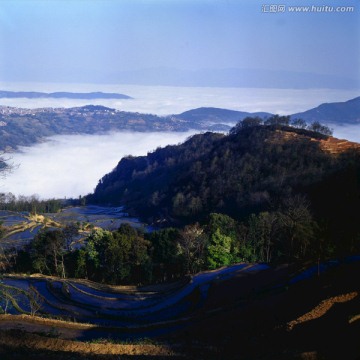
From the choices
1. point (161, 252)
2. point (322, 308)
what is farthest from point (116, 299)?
point (322, 308)

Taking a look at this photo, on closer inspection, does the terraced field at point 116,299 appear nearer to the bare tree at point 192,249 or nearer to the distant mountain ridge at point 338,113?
the bare tree at point 192,249

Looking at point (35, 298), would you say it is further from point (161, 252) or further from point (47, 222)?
point (47, 222)

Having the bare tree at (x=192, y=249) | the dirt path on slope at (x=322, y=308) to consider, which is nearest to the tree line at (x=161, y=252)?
the bare tree at (x=192, y=249)

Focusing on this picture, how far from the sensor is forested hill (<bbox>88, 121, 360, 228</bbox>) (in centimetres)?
4578

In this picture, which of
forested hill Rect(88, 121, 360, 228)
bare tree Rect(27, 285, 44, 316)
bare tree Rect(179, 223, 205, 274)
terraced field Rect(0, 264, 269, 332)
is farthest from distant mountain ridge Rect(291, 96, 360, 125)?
bare tree Rect(27, 285, 44, 316)

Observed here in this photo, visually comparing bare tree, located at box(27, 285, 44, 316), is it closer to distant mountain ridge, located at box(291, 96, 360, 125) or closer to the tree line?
the tree line

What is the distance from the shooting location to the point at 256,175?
56.8 metres

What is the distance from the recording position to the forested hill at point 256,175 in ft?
150

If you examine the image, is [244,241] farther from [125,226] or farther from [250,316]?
[250,316]

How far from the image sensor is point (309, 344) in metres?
9.95

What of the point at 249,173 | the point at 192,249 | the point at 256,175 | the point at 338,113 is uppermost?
the point at 338,113

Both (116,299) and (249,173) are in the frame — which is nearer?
(116,299)

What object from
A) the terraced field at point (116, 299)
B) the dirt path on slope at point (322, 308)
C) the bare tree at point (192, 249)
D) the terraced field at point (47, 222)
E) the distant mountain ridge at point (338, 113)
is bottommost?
the terraced field at point (47, 222)

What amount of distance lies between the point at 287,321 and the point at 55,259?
19639 mm
